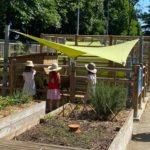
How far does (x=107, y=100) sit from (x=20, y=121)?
2.32 m

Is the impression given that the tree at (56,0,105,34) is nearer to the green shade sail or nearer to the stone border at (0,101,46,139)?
the green shade sail

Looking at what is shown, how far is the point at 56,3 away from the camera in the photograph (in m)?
38.9

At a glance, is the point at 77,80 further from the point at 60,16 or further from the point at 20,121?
the point at 60,16

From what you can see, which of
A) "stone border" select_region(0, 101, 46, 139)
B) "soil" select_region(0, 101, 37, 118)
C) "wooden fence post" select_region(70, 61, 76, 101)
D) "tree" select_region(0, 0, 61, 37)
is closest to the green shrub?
"soil" select_region(0, 101, 37, 118)

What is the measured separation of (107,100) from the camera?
8.65 meters

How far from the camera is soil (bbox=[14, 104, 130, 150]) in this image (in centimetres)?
649

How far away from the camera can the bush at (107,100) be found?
8.62 metres

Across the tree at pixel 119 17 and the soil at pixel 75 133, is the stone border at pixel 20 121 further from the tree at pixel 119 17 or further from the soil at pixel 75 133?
the tree at pixel 119 17

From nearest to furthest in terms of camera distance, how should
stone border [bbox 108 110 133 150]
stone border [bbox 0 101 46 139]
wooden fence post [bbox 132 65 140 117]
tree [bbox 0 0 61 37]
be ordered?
1. stone border [bbox 108 110 133 150]
2. stone border [bbox 0 101 46 139]
3. wooden fence post [bbox 132 65 140 117]
4. tree [bbox 0 0 61 37]

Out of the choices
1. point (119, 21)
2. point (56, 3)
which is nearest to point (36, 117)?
point (56, 3)

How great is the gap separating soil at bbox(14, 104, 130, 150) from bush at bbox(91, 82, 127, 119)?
7.9 inches

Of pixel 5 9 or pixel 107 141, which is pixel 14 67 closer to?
pixel 107 141

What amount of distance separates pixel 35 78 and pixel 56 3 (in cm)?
2780

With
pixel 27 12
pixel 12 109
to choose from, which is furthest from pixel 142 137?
pixel 27 12
